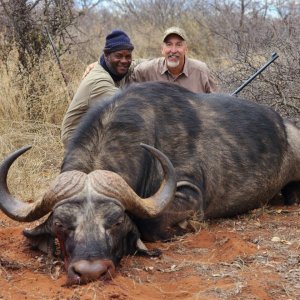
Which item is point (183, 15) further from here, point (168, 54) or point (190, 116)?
point (190, 116)

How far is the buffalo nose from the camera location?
3447 mm

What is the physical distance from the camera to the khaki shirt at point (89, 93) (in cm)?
595

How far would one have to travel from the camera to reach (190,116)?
527 cm

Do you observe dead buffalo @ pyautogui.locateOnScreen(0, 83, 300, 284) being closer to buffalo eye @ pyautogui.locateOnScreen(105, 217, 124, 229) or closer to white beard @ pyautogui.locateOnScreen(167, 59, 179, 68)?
A: buffalo eye @ pyautogui.locateOnScreen(105, 217, 124, 229)

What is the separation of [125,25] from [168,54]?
1393cm

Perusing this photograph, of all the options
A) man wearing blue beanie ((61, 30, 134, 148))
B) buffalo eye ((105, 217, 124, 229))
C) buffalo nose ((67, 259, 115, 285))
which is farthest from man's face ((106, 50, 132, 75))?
buffalo nose ((67, 259, 115, 285))

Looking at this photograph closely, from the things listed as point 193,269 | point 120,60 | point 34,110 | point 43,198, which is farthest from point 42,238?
point 34,110

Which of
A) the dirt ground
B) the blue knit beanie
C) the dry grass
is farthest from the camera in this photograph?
the dry grass

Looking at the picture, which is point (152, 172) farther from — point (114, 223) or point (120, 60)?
point (120, 60)

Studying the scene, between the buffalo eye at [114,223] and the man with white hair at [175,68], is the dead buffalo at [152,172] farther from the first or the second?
the man with white hair at [175,68]

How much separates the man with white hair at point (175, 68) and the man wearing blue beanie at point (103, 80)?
1.22ft

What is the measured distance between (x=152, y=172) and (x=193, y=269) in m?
1.07

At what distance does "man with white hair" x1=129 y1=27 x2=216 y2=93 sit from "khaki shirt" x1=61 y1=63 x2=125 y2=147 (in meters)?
0.70

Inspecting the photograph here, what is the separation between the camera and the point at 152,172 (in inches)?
188
